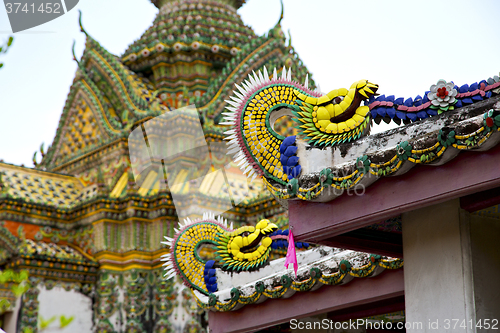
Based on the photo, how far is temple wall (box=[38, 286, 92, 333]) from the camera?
36.9 ft

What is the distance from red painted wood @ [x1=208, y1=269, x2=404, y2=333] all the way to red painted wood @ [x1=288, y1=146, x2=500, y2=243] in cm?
92

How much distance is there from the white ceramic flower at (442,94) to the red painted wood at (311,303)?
1435mm

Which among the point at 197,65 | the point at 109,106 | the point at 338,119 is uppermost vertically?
the point at 197,65

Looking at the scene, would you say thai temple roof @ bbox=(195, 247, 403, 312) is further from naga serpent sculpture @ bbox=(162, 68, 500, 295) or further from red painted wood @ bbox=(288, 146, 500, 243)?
red painted wood @ bbox=(288, 146, 500, 243)

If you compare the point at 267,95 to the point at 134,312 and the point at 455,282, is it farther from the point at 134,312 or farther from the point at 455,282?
the point at 134,312

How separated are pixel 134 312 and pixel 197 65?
4.85 meters

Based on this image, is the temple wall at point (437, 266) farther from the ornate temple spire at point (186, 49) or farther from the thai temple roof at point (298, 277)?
the ornate temple spire at point (186, 49)

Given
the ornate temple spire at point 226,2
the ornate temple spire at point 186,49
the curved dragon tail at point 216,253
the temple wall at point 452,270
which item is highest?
the ornate temple spire at point 226,2

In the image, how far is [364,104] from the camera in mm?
5125

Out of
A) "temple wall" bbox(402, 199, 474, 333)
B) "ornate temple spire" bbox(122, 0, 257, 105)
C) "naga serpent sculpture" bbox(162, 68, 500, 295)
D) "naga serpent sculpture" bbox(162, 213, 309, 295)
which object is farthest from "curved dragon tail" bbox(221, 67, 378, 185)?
"ornate temple spire" bbox(122, 0, 257, 105)

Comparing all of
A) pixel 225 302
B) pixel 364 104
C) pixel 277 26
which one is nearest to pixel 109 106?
pixel 277 26

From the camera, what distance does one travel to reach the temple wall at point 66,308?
11258mm

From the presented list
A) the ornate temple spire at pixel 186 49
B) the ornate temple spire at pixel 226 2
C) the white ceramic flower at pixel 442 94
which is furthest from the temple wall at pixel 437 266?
the ornate temple spire at pixel 226 2

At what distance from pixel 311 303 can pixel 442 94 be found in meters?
2.31
